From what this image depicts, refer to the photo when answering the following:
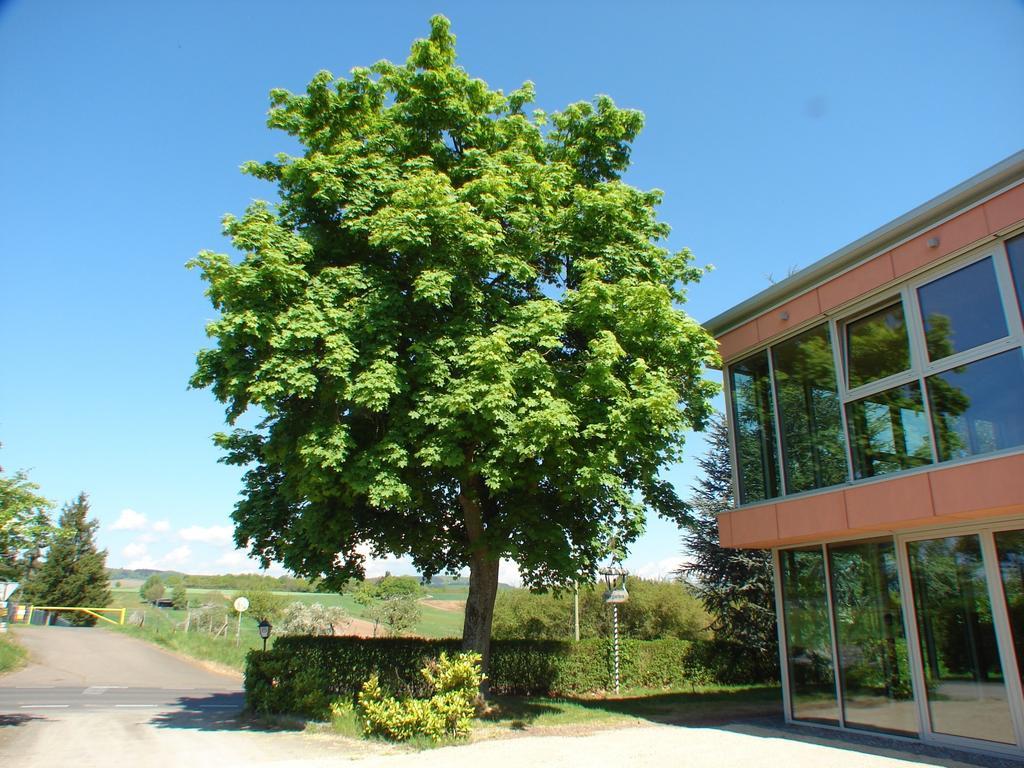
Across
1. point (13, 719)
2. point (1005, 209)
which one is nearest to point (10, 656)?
point (13, 719)

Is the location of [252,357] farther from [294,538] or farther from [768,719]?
[768,719]

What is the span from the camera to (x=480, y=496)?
12703 mm

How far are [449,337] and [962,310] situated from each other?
23.9ft

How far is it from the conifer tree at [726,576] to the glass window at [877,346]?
932 centimetres

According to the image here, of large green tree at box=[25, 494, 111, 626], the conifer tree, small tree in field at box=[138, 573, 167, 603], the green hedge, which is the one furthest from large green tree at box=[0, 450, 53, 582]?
small tree in field at box=[138, 573, 167, 603]

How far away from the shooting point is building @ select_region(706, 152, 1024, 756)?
7.64 m

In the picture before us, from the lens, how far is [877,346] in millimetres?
9430

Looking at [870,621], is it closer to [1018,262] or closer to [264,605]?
[1018,262]

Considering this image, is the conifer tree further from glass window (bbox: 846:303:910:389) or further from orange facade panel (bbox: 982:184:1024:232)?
orange facade panel (bbox: 982:184:1024:232)

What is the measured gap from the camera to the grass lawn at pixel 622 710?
11055 millimetres

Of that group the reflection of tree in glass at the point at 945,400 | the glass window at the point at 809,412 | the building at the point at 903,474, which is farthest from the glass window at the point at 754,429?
the reflection of tree in glass at the point at 945,400

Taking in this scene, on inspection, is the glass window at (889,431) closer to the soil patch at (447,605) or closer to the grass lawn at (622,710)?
the grass lawn at (622,710)

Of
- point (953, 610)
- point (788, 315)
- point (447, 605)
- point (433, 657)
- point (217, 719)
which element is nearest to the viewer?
point (953, 610)

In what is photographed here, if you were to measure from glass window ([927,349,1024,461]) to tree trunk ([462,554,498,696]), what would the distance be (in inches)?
301
